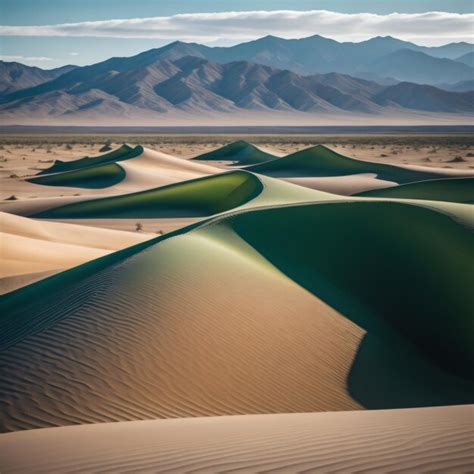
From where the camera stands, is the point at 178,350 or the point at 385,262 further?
the point at 385,262

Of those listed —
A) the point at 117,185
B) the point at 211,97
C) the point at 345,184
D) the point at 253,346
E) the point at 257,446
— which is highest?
the point at 211,97

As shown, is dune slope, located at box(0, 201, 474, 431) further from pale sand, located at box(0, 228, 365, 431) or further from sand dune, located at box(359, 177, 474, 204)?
sand dune, located at box(359, 177, 474, 204)

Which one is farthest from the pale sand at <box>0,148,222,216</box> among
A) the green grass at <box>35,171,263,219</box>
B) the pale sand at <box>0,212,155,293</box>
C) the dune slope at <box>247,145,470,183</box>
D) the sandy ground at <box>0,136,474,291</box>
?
the pale sand at <box>0,212,155,293</box>

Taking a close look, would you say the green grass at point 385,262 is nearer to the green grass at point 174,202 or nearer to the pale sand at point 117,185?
the green grass at point 174,202

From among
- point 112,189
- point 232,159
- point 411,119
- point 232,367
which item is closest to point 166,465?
point 232,367

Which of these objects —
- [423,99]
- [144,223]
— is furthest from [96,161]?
[423,99]

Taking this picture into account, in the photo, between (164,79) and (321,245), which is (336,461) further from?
(164,79)

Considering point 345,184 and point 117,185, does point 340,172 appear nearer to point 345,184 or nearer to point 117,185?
point 345,184
